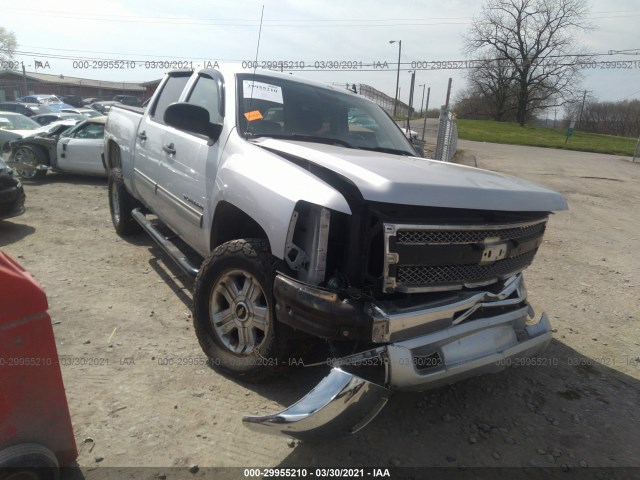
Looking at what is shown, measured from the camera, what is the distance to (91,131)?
10.6 metres

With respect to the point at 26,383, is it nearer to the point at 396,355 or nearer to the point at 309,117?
the point at 396,355

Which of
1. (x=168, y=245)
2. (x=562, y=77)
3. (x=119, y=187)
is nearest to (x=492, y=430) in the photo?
(x=168, y=245)

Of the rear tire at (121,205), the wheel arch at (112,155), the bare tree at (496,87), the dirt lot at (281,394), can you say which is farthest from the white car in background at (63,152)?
the bare tree at (496,87)

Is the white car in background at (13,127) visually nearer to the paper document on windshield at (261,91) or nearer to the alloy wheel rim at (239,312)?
the paper document on windshield at (261,91)

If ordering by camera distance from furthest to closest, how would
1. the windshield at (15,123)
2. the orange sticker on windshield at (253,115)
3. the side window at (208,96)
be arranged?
the windshield at (15,123) → the side window at (208,96) → the orange sticker on windshield at (253,115)

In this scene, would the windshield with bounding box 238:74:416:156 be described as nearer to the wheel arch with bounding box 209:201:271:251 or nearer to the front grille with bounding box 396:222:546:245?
the wheel arch with bounding box 209:201:271:251

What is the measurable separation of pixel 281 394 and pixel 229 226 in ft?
3.81

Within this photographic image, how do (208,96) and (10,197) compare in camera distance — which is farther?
(10,197)

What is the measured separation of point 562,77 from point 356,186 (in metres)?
63.4

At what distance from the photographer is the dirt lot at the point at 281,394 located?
2.44 metres

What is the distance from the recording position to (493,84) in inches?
2411

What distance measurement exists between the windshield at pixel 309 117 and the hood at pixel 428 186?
0.55 meters

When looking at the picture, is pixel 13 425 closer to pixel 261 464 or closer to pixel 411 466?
pixel 261 464

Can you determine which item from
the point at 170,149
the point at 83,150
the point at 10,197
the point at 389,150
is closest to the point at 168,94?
the point at 170,149
